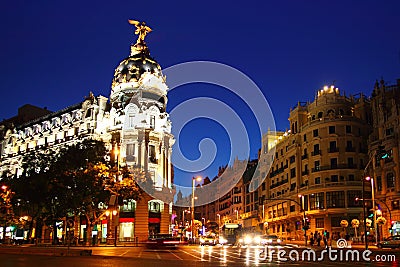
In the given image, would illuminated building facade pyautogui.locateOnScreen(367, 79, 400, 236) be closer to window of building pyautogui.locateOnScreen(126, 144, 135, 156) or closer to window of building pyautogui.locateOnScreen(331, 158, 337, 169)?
window of building pyautogui.locateOnScreen(331, 158, 337, 169)

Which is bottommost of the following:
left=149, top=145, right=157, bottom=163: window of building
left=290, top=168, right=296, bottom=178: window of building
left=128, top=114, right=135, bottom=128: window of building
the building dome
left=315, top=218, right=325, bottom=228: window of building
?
left=315, top=218, right=325, bottom=228: window of building

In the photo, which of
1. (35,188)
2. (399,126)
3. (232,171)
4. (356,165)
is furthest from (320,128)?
(232,171)

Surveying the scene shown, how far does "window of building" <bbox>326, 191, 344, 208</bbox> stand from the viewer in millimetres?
71875

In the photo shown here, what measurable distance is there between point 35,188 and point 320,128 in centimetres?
4450

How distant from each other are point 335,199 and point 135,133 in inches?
1276

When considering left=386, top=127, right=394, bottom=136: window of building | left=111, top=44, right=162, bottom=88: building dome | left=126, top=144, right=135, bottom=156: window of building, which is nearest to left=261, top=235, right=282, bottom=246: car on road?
left=386, top=127, right=394, bottom=136: window of building

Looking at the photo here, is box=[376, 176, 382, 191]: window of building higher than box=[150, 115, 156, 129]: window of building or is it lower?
lower

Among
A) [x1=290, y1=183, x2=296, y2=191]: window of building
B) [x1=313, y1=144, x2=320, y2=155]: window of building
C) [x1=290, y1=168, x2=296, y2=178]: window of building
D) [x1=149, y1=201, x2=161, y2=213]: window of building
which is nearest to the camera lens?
[x1=149, y1=201, x2=161, y2=213]: window of building

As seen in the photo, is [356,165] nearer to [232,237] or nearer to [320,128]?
[320,128]

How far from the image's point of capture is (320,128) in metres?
77.2

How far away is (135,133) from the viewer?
254 ft

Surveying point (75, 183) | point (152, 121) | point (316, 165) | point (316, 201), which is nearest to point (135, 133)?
point (152, 121)

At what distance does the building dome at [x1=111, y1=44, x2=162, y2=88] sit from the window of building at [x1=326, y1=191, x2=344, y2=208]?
34272mm

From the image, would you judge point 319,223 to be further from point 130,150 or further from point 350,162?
point 130,150
